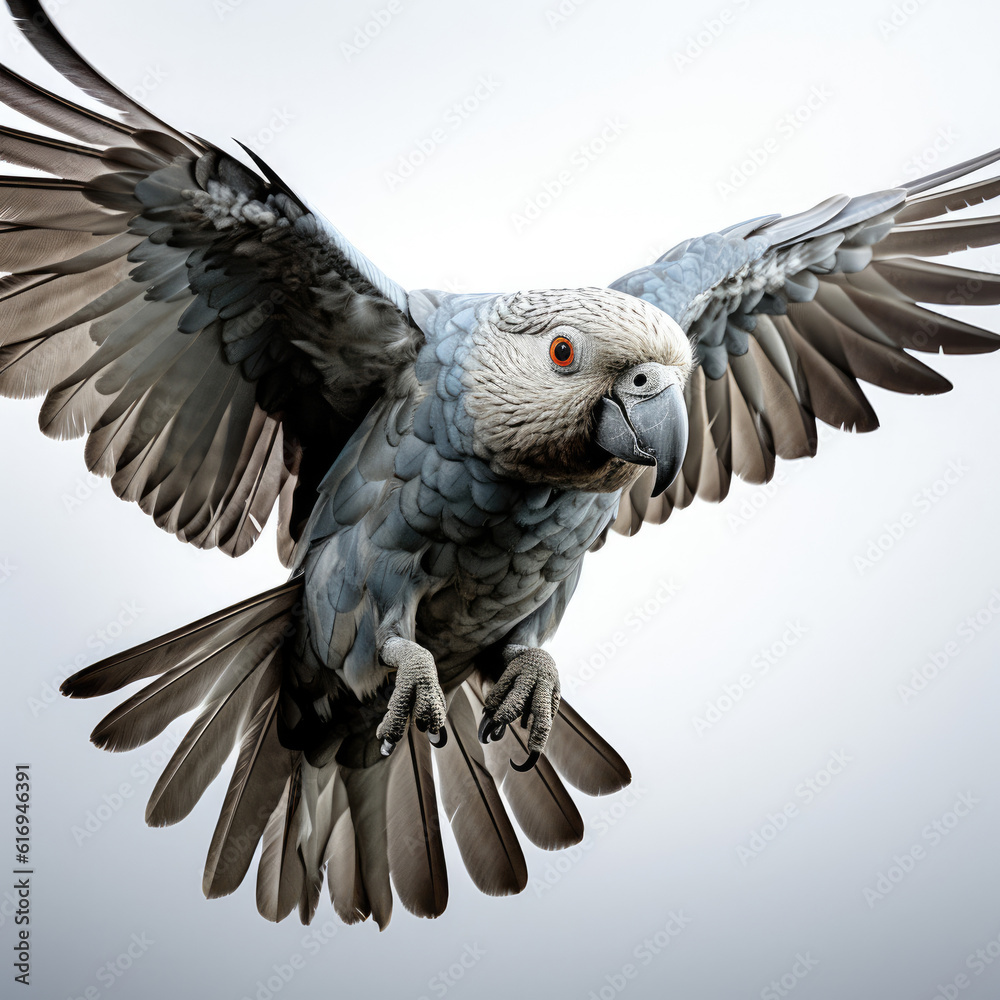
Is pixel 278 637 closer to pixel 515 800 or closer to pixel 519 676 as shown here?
pixel 519 676

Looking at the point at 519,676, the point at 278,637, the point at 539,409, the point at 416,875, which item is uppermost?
the point at 539,409

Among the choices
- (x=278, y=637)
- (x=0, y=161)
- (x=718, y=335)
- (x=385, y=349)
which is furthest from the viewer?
(x=718, y=335)

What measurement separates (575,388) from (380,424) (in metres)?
0.47

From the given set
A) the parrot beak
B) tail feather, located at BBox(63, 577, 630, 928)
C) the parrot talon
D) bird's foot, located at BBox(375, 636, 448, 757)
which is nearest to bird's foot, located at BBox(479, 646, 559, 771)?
the parrot talon

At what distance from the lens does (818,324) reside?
8.75ft

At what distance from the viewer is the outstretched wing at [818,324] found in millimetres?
2461

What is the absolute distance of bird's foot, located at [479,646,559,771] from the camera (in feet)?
7.13

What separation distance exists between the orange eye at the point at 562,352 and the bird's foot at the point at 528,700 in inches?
25.9

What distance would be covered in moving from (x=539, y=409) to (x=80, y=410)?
915 millimetres

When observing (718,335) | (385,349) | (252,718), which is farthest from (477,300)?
(252,718)

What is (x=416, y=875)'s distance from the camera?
259 centimetres

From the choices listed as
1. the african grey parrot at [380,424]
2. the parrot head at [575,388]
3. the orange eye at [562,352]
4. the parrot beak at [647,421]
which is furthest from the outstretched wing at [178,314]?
the parrot beak at [647,421]

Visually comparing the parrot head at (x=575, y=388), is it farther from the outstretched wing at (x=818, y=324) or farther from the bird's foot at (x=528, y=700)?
the outstretched wing at (x=818, y=324)

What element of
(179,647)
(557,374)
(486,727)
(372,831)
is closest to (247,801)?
(372,831)
